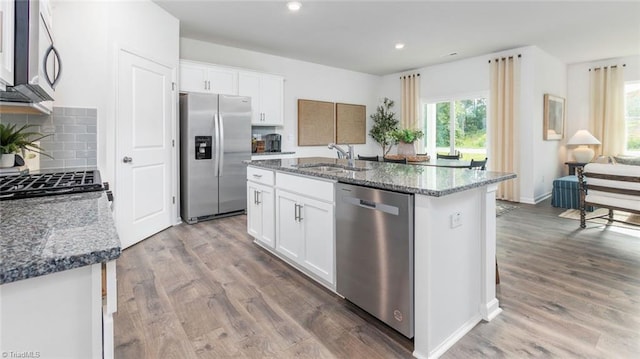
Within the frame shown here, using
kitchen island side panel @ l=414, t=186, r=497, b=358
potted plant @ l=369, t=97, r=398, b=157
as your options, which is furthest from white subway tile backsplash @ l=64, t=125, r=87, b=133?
potted plant @ l=369, t=97, r=398, b=157

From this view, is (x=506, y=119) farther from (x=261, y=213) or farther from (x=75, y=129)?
(x=75, y=129)

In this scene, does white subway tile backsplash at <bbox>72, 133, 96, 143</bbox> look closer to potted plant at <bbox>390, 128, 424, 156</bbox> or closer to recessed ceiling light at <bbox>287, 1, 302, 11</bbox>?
recessed ceiling light at <bbox>287, 1, 302, 11</bbox>

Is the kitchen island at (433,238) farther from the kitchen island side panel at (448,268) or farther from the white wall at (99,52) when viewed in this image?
the white wall at (99,52)

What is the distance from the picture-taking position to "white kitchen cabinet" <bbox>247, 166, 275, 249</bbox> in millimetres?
3051

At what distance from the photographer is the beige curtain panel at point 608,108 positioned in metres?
6.14

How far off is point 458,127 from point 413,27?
8.98ft

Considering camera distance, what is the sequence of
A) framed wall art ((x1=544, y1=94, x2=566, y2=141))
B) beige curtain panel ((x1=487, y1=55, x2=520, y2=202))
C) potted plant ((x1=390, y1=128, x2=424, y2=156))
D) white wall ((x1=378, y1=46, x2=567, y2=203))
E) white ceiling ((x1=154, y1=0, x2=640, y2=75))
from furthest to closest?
1. framed wall art ((x1=544, y1=94, x2=566, y2=141))
2. beige curtain panel ((x1=487, y1=55, x2=520, y2=202))
3. white wall ((x1=378, y1=46, x2=567, y2=203))
4. potted plant ((x1=390, y1=128, x2=424, y2=156))
5. white ceiling ((x1=154, y1=0, x2=640, y2=75))

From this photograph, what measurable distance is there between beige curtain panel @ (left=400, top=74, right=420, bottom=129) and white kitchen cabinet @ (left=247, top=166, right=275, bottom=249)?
185 inches

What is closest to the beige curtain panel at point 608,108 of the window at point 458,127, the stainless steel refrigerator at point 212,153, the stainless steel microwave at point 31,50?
the window at point 458,127

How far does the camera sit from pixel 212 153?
4.47m

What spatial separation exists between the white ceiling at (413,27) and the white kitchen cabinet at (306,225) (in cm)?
231

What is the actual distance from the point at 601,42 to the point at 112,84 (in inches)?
273

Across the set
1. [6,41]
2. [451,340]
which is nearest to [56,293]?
[6,41]

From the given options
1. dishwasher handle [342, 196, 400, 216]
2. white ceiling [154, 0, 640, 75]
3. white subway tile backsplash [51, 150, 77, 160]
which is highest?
white ceiling [154, 0, 640, 75]
